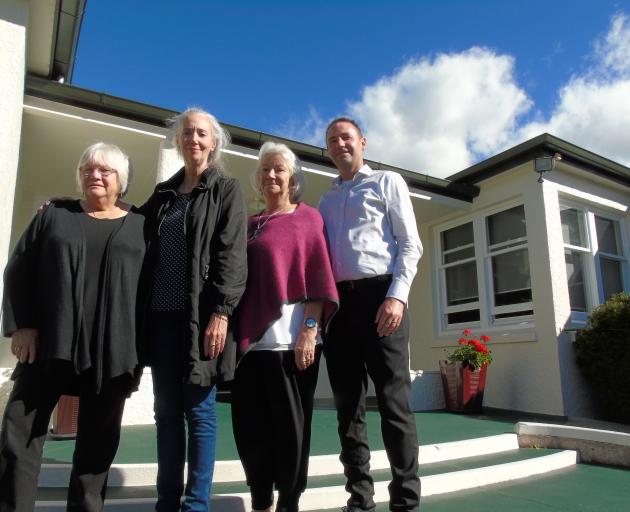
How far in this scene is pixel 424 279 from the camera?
323 inches

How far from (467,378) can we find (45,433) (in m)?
5.19

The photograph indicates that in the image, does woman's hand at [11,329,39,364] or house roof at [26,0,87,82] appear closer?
woman's hand at [11,329,39,364]

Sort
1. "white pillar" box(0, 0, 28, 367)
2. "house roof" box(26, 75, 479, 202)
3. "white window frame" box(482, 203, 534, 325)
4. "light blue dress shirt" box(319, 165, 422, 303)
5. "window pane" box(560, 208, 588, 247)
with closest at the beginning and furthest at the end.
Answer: "light blue dress shirt" box(319, 165, 422, 303), "white pillar" box(0, 0, 28, 367), "house roof" box(26, 75, 479, 202), "white window frame" box(482, 203, 534, 325), "window pane" box(560, 208, 588, 247)

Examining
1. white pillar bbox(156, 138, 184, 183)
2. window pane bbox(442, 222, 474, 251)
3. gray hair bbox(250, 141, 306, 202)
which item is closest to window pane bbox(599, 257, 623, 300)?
window pane bbox(442, 222, 474, 251)

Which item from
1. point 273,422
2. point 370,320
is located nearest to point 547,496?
point 370,320

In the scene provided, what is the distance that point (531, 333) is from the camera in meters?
6.28

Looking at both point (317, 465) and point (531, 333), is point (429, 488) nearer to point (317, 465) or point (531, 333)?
point (317, 465)

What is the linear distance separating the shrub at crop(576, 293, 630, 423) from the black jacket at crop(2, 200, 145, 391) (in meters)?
5.59

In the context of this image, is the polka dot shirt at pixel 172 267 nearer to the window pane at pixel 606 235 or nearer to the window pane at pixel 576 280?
the window pane at pixel 576 280

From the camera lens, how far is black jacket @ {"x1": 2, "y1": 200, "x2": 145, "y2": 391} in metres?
1.72

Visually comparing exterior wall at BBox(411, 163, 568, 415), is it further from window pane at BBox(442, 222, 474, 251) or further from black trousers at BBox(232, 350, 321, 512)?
black trousers at BBox(232, 350, 321, 512)

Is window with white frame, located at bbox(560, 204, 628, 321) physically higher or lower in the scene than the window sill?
higher

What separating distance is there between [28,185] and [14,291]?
5.57 metres

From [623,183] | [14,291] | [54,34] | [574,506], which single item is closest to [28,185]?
[54,34]
